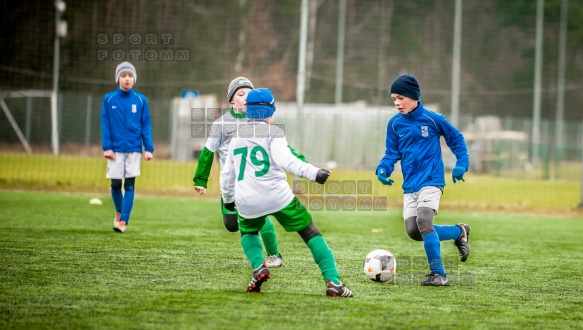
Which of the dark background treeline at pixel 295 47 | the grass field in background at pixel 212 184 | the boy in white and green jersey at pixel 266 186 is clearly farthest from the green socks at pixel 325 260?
the dark background treeline at pixel 295 47

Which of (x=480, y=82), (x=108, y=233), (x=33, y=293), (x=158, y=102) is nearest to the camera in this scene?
(x=33, y=293)

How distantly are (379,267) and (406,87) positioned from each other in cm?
146

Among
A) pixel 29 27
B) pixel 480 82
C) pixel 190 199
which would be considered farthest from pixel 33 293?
pixel 480 82

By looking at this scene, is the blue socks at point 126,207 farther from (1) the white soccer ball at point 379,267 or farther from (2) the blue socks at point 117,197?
(1) the white soccer ball at point 379,267

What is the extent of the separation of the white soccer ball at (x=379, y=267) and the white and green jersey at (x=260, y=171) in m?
1.08

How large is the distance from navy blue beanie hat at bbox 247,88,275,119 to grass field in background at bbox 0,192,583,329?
1.22 metres

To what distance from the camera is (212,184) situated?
1898cm

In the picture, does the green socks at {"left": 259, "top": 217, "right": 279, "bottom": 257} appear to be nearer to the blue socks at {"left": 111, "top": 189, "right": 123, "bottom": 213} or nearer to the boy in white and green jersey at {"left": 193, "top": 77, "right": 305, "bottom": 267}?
the boy in white and green jersey at {"left": 193, "top": 77, "right": 305, "bottom": 267}

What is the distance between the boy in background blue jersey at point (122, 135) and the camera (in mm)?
9875

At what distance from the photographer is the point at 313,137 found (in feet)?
89.5

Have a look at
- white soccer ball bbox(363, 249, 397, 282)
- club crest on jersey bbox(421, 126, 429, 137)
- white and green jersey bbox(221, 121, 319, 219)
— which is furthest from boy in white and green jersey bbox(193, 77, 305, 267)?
club crest on jersey bbox(421, 126, 429, 137)

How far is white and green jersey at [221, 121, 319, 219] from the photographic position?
5781mm

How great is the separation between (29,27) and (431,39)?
15.8 m

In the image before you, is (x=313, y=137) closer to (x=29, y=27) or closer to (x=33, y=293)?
(x=29, y=27)
